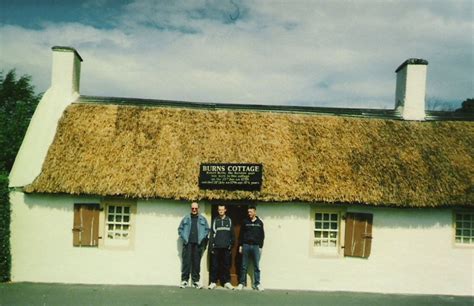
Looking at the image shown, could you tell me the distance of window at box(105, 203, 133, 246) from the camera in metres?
10.4

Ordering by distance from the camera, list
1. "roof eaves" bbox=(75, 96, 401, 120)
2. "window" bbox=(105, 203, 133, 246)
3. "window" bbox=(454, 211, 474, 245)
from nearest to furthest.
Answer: "window" bbox=(105, 203, 133, 246) < "window" bbox=(454, 211, 474, 245) < "roof eaves" bbox=(75, 96, 401, 120)

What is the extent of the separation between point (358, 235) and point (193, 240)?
4.39m

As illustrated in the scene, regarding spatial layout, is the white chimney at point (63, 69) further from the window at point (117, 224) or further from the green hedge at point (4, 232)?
the window at point (117, 224)

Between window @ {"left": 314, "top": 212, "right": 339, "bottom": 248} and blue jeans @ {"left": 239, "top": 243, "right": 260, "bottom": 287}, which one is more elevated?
window @ {"left": 314, "top": 212, "right": 339, "bottom": 248}

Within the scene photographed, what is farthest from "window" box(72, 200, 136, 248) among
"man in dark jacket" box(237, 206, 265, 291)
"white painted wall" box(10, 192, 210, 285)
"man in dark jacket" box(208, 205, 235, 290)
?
"man in dark jacket" box(237, 206, 265, 291)

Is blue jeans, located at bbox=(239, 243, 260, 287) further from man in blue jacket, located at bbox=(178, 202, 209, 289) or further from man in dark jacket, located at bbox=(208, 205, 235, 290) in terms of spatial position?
man in blue jacket, located at bbox=(178, 202, 209, 289)

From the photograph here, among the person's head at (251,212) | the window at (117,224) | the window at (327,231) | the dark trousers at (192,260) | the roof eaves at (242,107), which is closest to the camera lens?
the person's head at (251,212)

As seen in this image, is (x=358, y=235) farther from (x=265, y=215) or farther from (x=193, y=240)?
(x=193, y=240)

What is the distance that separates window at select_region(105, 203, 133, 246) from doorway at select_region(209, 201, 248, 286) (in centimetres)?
238

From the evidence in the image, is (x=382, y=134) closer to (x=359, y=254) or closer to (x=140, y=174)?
(x=359, y=254)

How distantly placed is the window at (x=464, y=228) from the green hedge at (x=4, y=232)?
12.1 metres

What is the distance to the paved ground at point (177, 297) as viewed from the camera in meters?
8.65

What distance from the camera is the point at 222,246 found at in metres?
9.70

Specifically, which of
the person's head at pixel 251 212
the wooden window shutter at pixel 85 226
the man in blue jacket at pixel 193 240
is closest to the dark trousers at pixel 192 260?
the man in blue jacket at pixel 193 240
